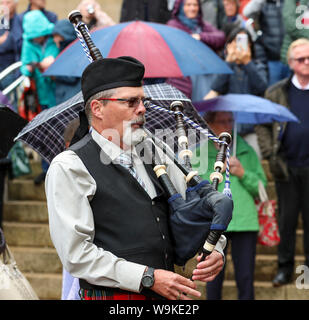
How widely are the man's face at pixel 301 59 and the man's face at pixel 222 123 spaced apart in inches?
43.1

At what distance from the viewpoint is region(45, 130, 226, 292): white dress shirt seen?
Answer: 3.33 metres

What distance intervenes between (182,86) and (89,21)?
60.8 inches

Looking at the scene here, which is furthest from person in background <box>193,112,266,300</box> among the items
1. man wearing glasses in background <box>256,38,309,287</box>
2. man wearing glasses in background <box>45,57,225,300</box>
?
man wearing glasses in background <box>45,57,225,300</box>

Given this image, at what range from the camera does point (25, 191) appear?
28.2 feet

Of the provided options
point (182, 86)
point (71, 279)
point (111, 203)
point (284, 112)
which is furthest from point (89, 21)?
point (111, 203)

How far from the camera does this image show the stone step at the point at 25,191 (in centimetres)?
852

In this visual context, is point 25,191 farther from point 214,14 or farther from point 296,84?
point 296,84

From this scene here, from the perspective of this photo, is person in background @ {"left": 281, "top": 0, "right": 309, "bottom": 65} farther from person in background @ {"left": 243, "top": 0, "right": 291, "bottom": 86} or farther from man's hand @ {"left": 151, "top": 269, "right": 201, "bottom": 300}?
man's hand @ {"left": 151, "top": 269, "right": 201, "bottom": 300}

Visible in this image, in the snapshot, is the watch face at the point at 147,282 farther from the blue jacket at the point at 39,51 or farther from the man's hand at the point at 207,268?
the blue jacket at the point at 39,51

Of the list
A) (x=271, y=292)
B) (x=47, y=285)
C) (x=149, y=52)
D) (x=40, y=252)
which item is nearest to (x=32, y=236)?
(x=40, y=252)

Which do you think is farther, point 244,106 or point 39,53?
point 39,53

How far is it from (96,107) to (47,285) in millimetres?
4183

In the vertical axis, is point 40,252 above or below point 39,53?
below
